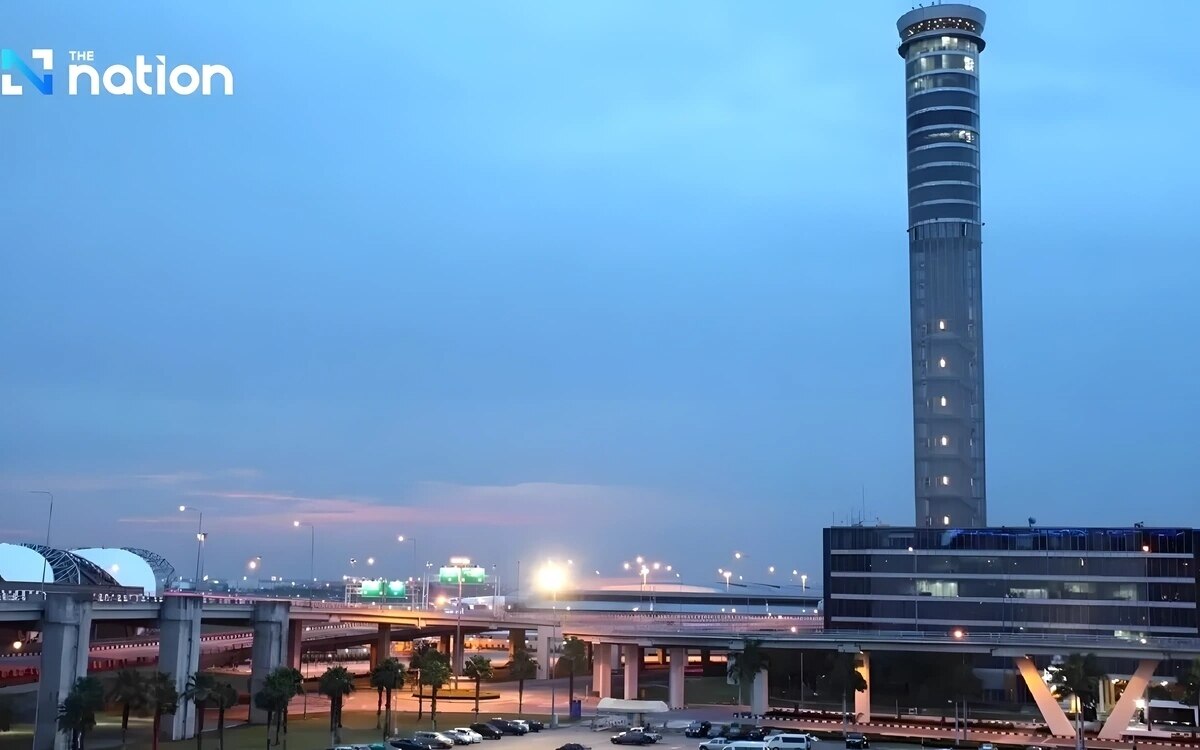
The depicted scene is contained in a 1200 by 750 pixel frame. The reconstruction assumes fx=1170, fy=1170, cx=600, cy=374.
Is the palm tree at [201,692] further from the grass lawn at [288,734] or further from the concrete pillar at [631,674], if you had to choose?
the concrete pillar at [631,674]

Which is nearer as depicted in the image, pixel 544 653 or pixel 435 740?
pixel 435 740

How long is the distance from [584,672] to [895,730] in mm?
56056

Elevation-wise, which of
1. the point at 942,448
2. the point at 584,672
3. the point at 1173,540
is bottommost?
the point at 584,672

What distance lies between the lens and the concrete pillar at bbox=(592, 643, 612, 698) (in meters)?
120

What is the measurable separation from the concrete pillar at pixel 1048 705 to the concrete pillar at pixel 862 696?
1360 cm

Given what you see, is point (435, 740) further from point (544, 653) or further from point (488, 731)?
point (544, 653)

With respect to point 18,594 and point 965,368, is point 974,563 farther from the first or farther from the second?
point 18,594

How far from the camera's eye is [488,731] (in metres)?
87.1

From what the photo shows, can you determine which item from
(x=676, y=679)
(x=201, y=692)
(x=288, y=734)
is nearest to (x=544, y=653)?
(x=676, y=679)

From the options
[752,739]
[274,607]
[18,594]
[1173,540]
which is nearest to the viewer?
[752,739]

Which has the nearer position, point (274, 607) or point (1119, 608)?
point (274, 607)

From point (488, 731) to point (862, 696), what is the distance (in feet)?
117

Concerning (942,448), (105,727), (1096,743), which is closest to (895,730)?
(1096,743)

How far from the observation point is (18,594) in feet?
301
